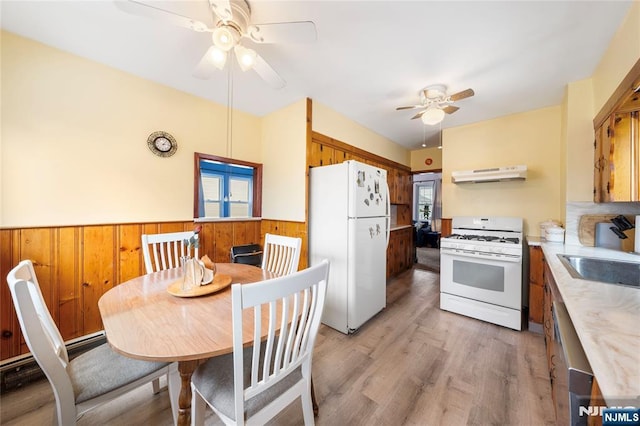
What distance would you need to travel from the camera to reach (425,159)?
4781mm

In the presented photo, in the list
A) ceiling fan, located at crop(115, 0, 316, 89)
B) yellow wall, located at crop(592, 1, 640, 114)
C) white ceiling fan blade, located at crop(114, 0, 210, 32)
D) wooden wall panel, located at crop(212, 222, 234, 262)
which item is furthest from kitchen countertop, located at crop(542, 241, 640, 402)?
wooden wall panel, located at crop(212, 222, 234, 262)

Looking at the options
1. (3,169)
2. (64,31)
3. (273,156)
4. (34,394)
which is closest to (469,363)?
(273,156)

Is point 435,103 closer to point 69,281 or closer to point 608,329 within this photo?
point 608,329

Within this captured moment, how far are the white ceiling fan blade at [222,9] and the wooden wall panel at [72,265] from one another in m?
2.00

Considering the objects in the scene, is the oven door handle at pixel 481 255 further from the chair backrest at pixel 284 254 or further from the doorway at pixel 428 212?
the doorway at pixel 428 212

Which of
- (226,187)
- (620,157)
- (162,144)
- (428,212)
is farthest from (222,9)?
(428,212)

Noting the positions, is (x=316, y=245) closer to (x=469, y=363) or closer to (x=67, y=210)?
(x=469, y=363)

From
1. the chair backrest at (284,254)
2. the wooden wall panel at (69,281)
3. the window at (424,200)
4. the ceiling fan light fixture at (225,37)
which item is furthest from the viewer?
the window at (424,200)

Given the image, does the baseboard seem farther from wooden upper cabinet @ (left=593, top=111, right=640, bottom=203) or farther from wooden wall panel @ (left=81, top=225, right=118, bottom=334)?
wooden upper cabinet @ (left=593, top=111, right=640, bottom=203)

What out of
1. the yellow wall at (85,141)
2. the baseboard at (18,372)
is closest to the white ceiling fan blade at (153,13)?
the yellow wall at (85,141)

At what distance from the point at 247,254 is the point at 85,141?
180 centimetres

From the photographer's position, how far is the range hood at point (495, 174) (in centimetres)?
269

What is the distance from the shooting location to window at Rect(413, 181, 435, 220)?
330 inches

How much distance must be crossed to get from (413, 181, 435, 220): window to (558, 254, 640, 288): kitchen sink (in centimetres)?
689
